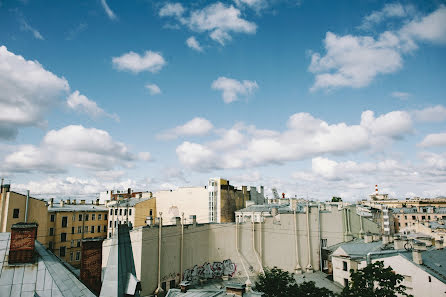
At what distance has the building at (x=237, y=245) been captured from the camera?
32.8 m

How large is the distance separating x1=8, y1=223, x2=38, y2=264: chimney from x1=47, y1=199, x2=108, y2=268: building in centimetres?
3941

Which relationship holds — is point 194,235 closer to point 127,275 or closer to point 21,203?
point 127,275

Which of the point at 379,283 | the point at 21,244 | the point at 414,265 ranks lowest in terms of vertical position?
the point at 414,265

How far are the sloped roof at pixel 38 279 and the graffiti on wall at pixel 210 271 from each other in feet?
69.4

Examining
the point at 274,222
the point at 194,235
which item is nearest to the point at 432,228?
the point at 274,222

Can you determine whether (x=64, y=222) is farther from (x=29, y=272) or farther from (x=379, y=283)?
(x=379, y=283)

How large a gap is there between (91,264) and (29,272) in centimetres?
306

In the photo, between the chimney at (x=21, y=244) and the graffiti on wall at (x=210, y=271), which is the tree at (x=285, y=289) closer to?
the graffiti on wall at (x=210, y=271)

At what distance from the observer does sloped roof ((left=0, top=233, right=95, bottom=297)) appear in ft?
48.8

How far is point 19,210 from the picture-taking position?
44500 mm

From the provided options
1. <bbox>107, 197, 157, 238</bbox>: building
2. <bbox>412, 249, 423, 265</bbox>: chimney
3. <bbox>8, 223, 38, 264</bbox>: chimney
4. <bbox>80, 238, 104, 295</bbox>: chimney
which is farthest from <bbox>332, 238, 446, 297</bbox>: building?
<bbox>107, 197, 157, 238</bbox>: building

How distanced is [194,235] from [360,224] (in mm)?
31405

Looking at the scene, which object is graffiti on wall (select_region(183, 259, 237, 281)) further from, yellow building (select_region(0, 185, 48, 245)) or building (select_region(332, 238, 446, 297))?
yellow building (select_region(0, 185, 48, 245))

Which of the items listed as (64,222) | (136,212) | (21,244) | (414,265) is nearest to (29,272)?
(21,244)
